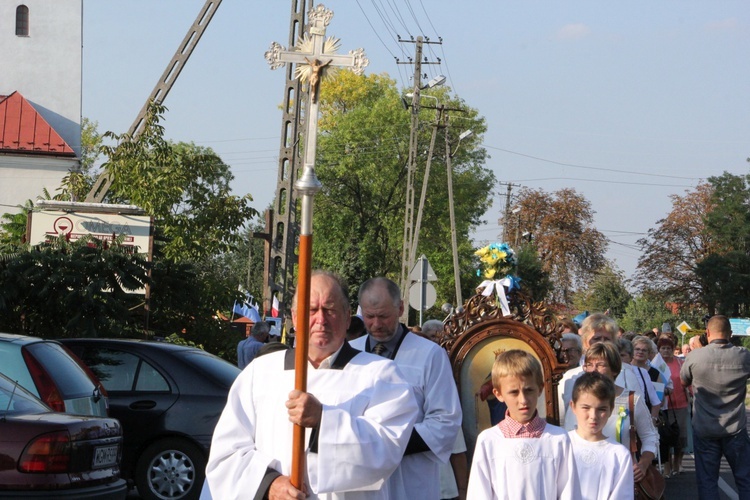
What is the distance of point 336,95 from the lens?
63.0 m

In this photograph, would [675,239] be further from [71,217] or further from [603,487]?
[603,487]

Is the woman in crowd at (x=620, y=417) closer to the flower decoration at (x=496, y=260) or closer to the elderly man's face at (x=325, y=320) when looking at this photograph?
the flower decoration at (x=496, y=260)

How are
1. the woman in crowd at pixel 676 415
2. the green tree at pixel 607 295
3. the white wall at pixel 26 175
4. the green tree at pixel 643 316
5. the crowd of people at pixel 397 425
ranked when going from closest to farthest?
the crowd of people at pixel 397 425
the woman in crowd at pixel 676 415
the white wall at pixel 26 175
the green tree at pixel 643 316
the green tree at pixel 607 295

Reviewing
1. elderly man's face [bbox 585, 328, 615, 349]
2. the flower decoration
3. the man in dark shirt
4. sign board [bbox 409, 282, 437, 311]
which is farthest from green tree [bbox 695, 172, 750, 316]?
elderly man's face [bbox 585, 328, 615, 349]

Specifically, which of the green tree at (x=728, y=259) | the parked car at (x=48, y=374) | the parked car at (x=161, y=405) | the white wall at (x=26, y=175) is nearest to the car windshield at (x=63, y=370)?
the parked car at (x=48, y=374)

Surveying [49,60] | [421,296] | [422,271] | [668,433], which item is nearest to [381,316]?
[668,433]

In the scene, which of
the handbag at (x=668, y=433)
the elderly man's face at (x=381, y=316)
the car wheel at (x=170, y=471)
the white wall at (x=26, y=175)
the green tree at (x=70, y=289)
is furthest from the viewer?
the white wall at (x=26, y=175)

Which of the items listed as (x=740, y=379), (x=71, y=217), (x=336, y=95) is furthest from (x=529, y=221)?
(x=740, y=379)

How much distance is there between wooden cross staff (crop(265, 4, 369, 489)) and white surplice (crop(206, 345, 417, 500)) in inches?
5.1

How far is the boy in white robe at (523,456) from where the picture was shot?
5.44m

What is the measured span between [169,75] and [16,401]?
1656cm

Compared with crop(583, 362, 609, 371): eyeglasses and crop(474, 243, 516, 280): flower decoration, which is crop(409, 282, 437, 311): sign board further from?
crop(583, 362, 609, 371): eyeglasses

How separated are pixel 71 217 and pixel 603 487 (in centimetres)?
1493

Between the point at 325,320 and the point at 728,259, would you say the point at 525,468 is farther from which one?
Result: the point at 728,259
